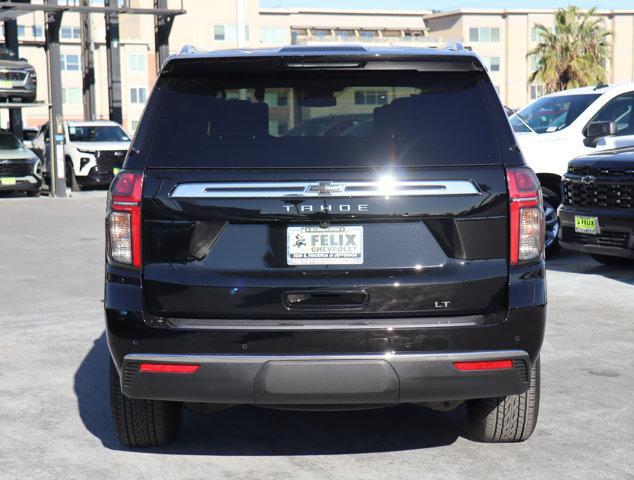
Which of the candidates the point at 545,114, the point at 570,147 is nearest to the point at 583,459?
the point at 570,147

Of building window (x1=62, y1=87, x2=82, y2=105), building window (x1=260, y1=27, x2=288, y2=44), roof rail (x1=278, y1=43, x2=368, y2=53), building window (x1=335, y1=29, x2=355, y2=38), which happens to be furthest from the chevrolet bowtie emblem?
building window (x1=335, y1=29, x2=355, y2=38)

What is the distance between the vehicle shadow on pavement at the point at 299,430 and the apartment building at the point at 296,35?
71.7 m

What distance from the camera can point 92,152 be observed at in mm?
26203

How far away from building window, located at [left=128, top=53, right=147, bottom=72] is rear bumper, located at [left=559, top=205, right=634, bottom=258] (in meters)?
77.7

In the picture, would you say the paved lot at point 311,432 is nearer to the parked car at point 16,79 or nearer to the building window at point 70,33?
the parked car at point 16,79

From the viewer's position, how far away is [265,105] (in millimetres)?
4578

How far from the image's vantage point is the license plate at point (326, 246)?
169 inches

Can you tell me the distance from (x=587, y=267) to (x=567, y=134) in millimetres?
1715

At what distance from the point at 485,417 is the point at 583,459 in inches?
18.6

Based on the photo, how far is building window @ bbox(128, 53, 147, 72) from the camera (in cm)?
8575

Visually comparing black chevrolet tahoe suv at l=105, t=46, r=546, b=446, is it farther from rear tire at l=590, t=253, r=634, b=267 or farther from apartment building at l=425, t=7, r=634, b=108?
apartment building at l=425, t=7, r=634, b=108

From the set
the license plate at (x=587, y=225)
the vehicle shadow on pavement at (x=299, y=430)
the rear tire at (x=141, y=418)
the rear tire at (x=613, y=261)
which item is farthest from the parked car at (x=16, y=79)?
the rear tire at (x=141, y=418)

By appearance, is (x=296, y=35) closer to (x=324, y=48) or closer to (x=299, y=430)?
(x=299, y=430)

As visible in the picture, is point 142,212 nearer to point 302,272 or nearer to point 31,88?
point 302,272
